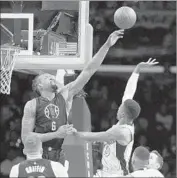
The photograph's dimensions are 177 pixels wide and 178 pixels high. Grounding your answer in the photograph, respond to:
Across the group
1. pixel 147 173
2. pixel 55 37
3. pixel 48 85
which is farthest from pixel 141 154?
pixel 55 37

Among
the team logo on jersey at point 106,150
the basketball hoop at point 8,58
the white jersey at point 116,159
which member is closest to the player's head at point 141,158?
the white jersey at point 116,159

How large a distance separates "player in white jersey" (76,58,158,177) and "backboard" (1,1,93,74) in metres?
0.84

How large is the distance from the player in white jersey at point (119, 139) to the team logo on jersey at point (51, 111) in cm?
51

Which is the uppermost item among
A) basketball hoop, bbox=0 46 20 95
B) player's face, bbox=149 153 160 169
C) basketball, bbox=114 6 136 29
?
basketball, bbox=114 6 136 29

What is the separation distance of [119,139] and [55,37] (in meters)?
1.94

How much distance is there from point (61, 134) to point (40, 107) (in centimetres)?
56

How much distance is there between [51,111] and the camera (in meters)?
6.05

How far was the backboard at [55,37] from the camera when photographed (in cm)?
669

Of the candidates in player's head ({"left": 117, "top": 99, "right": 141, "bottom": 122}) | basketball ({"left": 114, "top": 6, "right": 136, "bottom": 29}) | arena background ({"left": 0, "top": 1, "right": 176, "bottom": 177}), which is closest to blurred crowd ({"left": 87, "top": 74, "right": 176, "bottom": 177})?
→ arena background ({"left": 0, "top": 1, "right": 176, "bottom": 177})

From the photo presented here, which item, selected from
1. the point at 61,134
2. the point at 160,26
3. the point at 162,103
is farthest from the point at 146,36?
the point at 61,134

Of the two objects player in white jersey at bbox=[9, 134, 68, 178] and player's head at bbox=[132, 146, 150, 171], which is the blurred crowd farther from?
player in white jersey at bbox=[9, 134, 68, 178]

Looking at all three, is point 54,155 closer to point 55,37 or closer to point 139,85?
point 55,37

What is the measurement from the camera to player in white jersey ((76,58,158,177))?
5523mm

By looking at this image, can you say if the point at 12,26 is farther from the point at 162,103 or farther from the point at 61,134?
the point at 162,103
